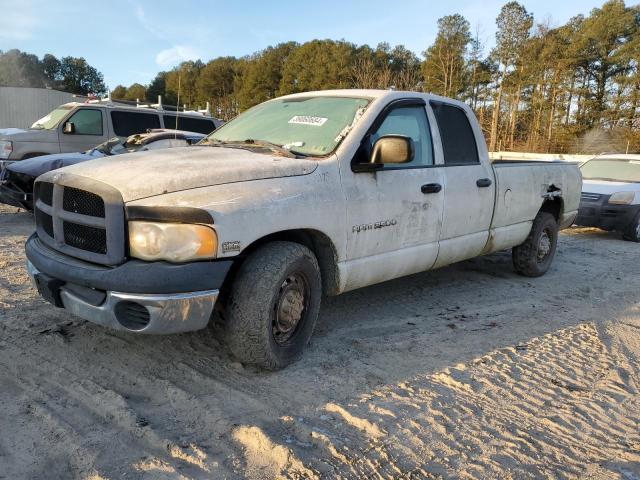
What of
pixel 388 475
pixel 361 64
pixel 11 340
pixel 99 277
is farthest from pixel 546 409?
pixel 361 64

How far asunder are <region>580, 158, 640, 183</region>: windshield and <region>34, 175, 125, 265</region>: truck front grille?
1026 cm

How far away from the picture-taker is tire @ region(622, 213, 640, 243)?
921 centimetres

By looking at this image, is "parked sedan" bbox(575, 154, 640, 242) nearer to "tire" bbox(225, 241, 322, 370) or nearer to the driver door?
the driver door

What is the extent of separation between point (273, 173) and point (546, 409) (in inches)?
85.0

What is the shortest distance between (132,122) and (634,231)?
10512 mm

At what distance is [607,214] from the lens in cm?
930

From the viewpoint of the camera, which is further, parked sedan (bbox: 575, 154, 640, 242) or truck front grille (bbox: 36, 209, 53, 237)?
parked sedan (bbox: 575, 154, 640, 242)

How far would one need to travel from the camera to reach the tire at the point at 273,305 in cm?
298

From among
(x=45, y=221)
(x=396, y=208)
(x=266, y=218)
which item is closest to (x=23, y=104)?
(x=45, y=221)

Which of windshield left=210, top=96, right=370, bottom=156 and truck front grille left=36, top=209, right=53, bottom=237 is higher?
windshield left=210, top=96, right=370, bottom=156

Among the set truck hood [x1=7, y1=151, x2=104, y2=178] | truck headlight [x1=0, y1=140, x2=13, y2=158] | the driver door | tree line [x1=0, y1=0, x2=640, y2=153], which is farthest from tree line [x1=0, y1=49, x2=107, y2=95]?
the driver door

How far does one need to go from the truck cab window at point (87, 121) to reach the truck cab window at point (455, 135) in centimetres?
870

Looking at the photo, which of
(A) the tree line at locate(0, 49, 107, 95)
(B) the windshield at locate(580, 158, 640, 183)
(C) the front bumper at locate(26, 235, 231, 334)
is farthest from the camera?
(A) the tree line at locate(0, 49, 107, 95)

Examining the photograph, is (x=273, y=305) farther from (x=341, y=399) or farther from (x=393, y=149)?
(x=393, y=149)
